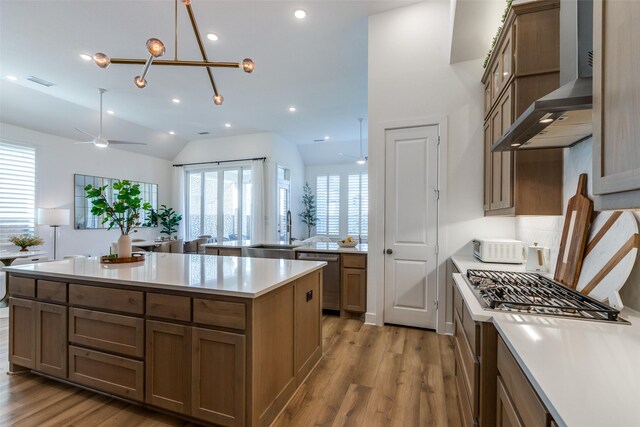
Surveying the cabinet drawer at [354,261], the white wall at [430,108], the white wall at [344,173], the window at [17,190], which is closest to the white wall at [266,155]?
the white wall at [344,173]

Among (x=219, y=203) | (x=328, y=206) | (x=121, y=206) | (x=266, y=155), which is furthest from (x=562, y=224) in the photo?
(x=219, y=203)

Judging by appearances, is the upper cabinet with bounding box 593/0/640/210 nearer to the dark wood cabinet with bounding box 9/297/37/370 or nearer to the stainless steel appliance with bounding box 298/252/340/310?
the stainless steel appliance with bounding box 298/252/340/310

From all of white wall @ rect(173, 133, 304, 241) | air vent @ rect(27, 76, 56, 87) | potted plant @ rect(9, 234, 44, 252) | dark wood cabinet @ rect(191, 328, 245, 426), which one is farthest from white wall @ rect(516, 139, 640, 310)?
potted plant @ rect(9, 234, 44, 252)

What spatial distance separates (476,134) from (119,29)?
4335mm

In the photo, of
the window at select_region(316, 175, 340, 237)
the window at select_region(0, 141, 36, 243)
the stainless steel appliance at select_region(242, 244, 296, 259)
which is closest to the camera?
the stainless steel appliance at select_region(242, 244, 296, 259)

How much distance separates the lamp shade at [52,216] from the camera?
531 centimetres

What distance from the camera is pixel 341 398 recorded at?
2104mm

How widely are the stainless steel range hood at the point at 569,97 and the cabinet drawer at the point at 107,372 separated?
267cm

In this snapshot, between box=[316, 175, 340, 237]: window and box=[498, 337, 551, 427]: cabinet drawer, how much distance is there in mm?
7973

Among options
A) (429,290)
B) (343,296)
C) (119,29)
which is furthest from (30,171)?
(429,290)

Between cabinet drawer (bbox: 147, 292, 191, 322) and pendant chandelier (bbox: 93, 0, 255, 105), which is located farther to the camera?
pendant chandelier (bbox: 93, 0, 255, 105)

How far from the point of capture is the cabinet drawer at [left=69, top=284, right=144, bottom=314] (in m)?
1.88

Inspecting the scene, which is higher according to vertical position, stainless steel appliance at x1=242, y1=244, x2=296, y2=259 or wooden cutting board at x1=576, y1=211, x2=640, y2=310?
wooden cutting board at x1=576, y1=211, x2=640, y2=310

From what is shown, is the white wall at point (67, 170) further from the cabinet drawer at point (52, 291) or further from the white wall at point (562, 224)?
the white wall at point (562, 224)
